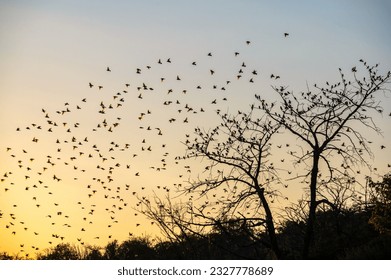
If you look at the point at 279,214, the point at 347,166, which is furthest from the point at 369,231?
the point at 347,166

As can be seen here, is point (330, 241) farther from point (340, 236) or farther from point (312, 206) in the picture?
point (312, 206)

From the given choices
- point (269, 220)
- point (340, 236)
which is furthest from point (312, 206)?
point (340, 236)

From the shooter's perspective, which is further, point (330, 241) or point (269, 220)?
point (330, 241)

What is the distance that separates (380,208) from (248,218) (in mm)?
4468

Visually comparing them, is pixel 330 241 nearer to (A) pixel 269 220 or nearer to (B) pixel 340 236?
(B) pixel 340 236

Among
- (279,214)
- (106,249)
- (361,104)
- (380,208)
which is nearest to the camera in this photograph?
(380,208)

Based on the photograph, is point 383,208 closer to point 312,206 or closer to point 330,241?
point 312,206

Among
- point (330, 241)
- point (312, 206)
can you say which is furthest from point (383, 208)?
point (330, 241)

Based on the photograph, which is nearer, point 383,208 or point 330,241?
point 383,208
